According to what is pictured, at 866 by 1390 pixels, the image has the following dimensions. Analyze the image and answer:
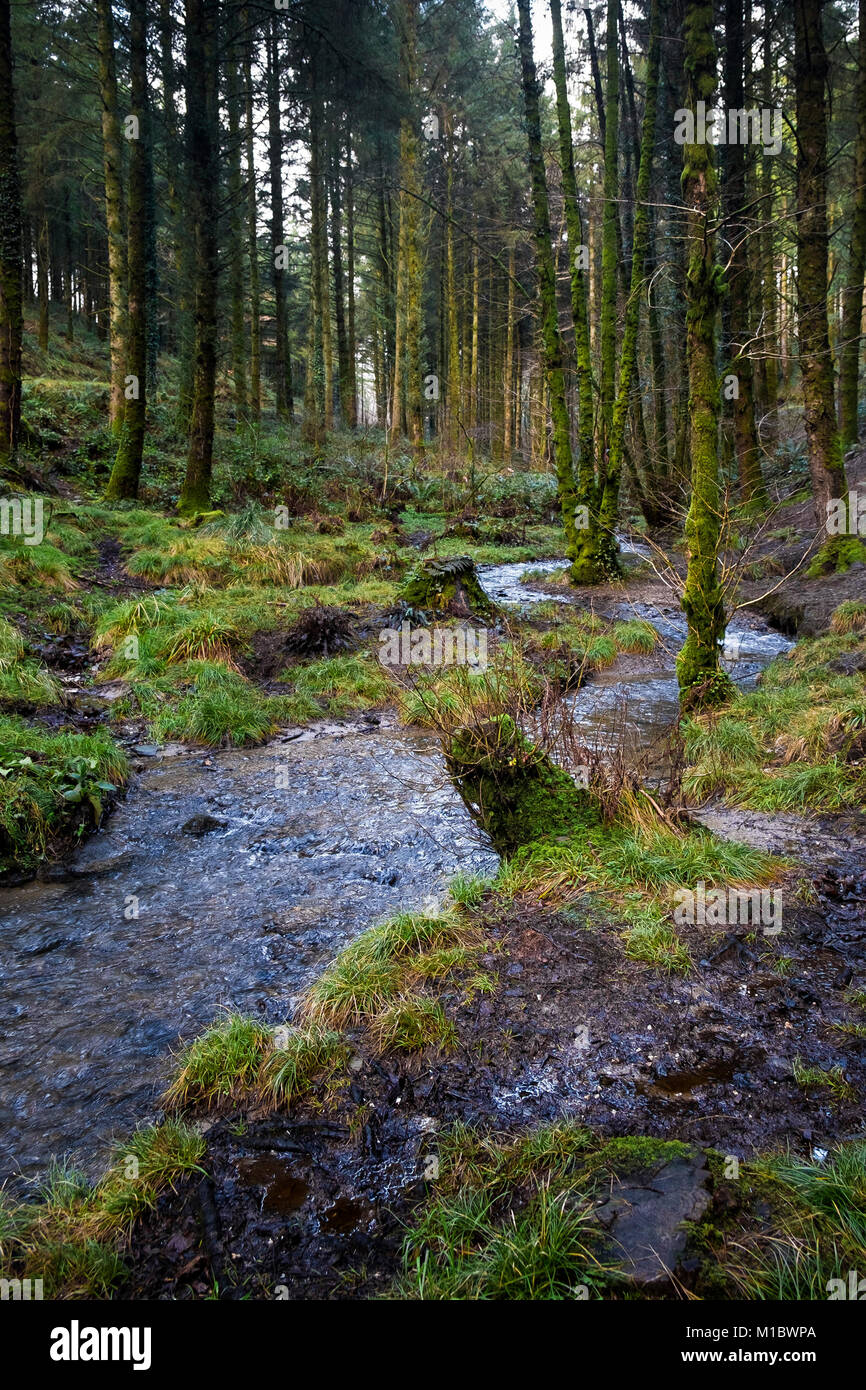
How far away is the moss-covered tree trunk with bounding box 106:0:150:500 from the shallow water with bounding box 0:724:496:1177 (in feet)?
27.6

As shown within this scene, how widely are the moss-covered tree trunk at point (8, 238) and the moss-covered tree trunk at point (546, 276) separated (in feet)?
23.9

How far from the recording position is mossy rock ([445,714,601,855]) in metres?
4.31

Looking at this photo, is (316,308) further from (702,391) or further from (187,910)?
(187,910)

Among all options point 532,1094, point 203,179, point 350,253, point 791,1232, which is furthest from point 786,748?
point 350,253

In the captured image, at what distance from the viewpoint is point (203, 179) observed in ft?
34.9

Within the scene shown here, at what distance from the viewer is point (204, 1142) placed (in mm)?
2377

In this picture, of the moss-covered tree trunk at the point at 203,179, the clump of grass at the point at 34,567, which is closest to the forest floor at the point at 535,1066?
the clump of grass at the point at 34,567

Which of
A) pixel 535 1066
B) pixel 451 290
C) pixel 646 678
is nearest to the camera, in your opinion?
pixel 535 1066

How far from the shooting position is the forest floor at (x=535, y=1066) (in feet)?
6.39

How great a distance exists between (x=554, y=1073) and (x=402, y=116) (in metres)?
16.8

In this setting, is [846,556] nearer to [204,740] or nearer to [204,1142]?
[204,740]

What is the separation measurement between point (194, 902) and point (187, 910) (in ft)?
0.27

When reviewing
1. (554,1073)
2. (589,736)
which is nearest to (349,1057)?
(554,1073)

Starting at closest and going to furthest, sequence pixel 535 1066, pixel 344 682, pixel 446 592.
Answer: pixel 535 1066 → pixel 344 682 → pixel 446 592
